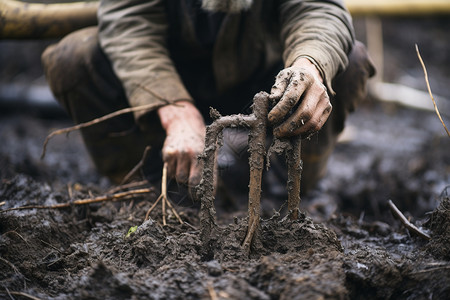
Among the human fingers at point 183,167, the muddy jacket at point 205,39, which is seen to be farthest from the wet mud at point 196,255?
the muddy jacket at point 205,39

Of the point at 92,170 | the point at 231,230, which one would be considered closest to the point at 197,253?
the point at 231,230

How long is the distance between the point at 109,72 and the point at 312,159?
132 cm

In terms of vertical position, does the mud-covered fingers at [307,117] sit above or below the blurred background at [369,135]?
above

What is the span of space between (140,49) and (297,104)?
1.03 m

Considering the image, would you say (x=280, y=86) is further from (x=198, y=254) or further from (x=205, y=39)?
(x=205, y=39)

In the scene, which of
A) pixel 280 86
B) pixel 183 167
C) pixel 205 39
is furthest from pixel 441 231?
pixel 205 39

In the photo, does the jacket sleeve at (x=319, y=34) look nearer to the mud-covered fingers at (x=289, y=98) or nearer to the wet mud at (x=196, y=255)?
the mud-covered fingers at (x=289, y=98)

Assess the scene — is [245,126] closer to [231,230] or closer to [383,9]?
[231,230]

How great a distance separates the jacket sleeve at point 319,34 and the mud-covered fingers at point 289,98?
31 centimetres

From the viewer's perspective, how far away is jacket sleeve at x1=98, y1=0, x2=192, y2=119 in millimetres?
2162

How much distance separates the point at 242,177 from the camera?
3184mm

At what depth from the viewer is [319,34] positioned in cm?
198

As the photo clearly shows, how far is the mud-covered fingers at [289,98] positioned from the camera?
1455 mm

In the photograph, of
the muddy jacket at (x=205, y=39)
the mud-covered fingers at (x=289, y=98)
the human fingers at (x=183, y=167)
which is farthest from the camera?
the muddy jacket at (x=205, y=39)
